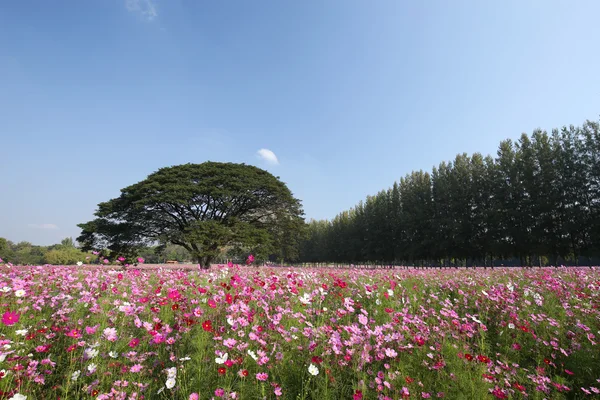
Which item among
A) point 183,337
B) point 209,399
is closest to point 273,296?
point 183,337

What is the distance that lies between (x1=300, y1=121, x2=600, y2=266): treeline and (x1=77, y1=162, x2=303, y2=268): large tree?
6001 millimetres

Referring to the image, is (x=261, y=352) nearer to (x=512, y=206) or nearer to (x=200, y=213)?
(x=200, y=213)

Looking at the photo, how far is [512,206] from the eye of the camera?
30.3m

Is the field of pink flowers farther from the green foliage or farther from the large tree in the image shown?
the green foliage

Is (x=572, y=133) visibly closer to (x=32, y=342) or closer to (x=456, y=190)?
(x=456, y=190)

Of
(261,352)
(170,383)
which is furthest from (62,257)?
(261,352)

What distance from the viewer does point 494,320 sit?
18.1ft

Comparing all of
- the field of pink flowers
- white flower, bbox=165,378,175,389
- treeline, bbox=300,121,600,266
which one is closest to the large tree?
treeline, bbox=300,121,600,266

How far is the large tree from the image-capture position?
2520 centimetres

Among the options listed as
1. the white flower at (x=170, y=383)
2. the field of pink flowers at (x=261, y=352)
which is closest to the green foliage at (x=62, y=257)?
the field of pink flowers at (x=261, y=352)

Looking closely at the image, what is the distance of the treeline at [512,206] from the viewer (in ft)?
89.0

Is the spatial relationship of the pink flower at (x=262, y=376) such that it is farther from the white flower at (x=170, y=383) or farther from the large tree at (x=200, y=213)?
the large tree at (x=200, y=213)

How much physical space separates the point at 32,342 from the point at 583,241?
121 ft

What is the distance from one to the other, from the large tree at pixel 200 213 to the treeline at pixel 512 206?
6.00m
